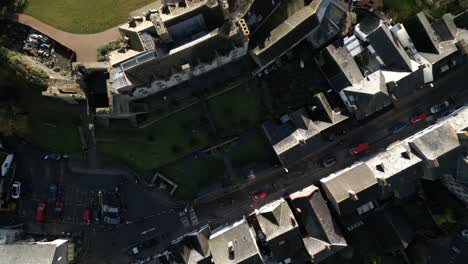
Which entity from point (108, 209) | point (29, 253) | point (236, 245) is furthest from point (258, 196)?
point (29, 253)

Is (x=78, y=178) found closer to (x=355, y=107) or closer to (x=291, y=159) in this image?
(x=291, y=159)

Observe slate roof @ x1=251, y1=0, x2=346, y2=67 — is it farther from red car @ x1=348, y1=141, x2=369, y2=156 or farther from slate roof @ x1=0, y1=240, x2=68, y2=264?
slate roof @ x1=0, y1=240, x2=68, y2=264

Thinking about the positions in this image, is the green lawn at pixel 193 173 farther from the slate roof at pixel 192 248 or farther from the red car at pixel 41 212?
the red car at pixel 41 212

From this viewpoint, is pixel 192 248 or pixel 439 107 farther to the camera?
pixel 439 107

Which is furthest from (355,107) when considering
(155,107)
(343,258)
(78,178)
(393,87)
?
(78,178)

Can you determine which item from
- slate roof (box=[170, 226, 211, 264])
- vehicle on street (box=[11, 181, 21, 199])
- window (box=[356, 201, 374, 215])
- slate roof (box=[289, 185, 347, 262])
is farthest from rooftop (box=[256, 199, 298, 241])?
vehicle on street (box=[11, 181, 21, 199])

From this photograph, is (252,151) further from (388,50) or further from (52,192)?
(52,192)
